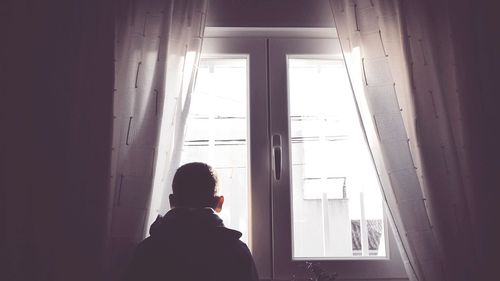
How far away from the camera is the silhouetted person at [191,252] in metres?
1.44

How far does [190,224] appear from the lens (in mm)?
1462

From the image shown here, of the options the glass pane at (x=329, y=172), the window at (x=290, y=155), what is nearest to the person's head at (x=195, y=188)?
the window at (x=290, y=155)

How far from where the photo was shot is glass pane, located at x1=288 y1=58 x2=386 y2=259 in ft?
6.69

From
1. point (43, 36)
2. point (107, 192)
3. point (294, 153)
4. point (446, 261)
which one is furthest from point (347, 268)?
point (43, 36)

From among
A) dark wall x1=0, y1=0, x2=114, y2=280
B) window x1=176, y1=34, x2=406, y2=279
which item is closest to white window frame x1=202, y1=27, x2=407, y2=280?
window x1=176, y1=34, x2=406, y2=279

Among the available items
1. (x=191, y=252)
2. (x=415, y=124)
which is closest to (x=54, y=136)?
(x=191, y=252)

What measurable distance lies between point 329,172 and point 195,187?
72cm

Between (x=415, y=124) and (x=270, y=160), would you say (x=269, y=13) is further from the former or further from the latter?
(x=415, y=124)

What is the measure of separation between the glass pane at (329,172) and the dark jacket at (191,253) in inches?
23.1

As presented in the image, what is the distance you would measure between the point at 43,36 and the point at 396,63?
1.36 metres

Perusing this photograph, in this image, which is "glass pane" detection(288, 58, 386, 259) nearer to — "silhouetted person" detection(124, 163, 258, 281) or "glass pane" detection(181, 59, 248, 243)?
"glass pane" detection(181, 59, 248, 243)

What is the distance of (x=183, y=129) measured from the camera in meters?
1.88

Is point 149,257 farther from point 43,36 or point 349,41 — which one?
point 349,41

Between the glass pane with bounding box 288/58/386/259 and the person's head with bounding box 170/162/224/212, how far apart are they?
548mm
